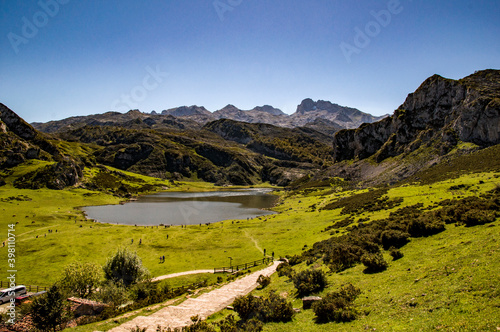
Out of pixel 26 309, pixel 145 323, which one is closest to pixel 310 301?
pixel 145 323

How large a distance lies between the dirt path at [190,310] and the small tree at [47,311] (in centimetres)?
758

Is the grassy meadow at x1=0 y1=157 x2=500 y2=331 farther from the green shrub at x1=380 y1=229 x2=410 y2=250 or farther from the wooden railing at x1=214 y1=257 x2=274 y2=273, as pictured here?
the wooden railing at x1=214 y1=257 x2=274 y2=273

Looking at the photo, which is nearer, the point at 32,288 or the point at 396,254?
the point at 396,254

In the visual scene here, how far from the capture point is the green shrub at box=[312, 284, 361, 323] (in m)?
18.0

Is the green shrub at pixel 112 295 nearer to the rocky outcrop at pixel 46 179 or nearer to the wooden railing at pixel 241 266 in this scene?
the wooden railing at pixel 241 266

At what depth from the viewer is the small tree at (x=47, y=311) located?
1040 inches

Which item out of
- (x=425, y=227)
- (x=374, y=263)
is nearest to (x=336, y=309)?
(x=374, y=263)

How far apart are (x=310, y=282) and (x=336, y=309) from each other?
284 inches

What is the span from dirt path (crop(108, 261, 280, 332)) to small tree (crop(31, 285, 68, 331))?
7.58m

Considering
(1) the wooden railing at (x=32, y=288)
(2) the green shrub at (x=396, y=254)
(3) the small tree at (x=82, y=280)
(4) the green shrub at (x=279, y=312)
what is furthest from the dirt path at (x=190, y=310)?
(1) the wooden railing at (x=32, y=288)

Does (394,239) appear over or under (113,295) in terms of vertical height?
over

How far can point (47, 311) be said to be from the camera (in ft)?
87.6

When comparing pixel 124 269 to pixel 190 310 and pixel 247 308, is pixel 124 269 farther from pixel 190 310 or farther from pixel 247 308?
pixel 247 308

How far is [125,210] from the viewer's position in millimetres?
152125
